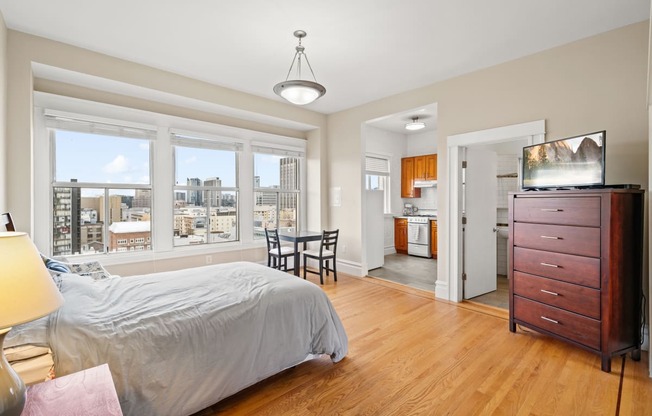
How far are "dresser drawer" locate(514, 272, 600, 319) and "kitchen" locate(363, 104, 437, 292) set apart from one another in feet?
9.79

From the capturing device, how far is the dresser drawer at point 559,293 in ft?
8.03

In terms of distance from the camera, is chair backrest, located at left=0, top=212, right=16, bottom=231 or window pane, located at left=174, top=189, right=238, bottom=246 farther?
window pane, located at left=174, top=189, right=238, bottom=246

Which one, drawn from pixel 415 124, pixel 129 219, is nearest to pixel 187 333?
pixel 129 219

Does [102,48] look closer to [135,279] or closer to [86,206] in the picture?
[86,206]

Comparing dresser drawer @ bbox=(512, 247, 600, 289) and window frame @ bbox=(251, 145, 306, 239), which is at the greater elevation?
window frame @ bbox=(251, 145, 306, 239)

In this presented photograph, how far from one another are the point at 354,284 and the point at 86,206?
12.1 feet

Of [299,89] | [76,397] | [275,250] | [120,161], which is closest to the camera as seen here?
[76,397]

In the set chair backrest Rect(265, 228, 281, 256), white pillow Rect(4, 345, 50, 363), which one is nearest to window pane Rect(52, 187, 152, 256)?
chair backrest Rect(265, 228, 281, 256)

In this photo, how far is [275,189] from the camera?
5.66 metres

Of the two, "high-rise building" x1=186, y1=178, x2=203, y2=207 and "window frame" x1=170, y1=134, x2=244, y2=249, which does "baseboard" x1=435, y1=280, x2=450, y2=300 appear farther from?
"high-rise building" x1=186, y1=178, x2=203, y2=207

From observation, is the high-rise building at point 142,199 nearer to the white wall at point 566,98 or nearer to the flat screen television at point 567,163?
the white wall at point 566,98

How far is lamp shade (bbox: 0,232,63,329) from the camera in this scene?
2.93 ft

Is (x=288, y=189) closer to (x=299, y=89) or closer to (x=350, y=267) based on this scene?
(x=350, y=267)

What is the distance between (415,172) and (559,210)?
185 inches
